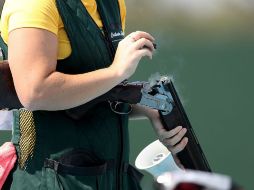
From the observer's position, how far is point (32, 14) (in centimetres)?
117

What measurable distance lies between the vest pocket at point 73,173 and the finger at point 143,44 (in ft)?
1.00

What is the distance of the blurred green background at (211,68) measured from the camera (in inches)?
108

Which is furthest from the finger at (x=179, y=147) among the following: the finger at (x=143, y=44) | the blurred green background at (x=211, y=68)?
the blurred green background at (x=211, y=68)

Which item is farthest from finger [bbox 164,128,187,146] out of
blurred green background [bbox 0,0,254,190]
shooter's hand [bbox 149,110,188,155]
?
blurred green background [bbox 0,0,254,190]

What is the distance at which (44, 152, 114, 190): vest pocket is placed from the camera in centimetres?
130

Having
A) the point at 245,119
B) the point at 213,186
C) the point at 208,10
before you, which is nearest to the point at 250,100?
the point at 245,119

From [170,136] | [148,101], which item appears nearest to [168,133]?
[170,136]

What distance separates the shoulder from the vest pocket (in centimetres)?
32

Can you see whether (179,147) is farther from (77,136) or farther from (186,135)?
(77,136)

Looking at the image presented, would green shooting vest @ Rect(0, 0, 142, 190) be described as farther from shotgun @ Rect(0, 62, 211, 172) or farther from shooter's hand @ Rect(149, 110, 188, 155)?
shooter's hand @ Rect(149, 110, 188, 155)

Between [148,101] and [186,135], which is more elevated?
[148,101]

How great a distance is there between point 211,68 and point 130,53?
5.26 ft

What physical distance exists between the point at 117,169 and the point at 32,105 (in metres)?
0.33

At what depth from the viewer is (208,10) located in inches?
109
